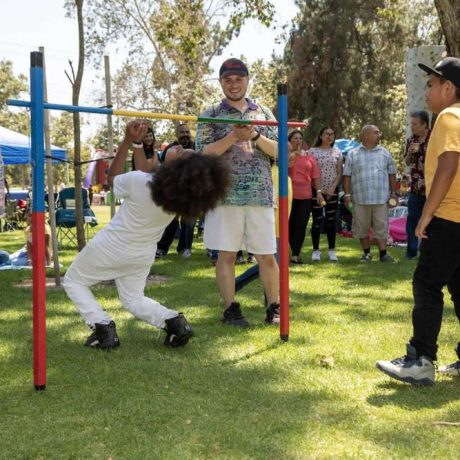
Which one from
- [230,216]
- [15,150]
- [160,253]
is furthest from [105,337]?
[15,150]

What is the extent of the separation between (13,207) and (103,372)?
16051 mm

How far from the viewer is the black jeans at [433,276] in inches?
152

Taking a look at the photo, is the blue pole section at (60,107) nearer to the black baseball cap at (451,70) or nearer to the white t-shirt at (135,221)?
the white t-shirt at (135,221)

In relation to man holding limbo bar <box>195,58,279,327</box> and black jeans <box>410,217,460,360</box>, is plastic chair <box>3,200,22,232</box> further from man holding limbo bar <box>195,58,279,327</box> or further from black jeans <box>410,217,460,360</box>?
black jeans <box>410,217,460,360</box>

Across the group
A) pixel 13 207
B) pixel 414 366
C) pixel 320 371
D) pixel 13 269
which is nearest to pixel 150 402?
pixel 320 371

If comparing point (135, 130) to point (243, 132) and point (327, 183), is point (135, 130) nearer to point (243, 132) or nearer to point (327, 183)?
point (243, 132)

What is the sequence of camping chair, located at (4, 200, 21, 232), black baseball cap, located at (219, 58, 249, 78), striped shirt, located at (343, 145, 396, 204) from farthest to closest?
camping chair, located at (4, 200, 21, 232) → striped shirt, located at (343, 145, 396, 204) → black baseball cap, located at (219, 58, 249, 78)

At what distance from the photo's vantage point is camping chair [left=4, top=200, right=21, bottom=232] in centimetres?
1850

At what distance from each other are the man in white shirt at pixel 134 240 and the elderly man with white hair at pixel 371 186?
521cm

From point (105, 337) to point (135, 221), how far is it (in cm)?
84

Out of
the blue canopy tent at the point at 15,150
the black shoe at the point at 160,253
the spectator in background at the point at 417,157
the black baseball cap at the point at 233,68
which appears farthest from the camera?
the blue canopy tent at the point at 15,150

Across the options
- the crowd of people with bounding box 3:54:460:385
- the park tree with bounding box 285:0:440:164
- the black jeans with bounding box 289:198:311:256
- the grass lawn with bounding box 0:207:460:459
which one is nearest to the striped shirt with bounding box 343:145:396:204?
the black jeans with bounding box 289:198:311:256

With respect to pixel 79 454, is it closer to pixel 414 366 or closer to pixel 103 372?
pixel 103 372

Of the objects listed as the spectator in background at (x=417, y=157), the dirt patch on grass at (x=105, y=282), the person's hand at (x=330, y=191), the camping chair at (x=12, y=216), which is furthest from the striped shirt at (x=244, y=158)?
the camping chair at (x=12, y=216)
